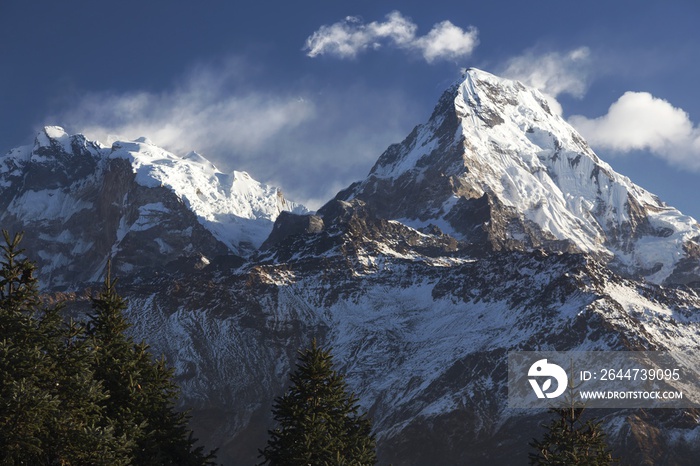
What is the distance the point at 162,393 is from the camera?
5900cm

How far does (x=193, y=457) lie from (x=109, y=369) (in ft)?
24.4

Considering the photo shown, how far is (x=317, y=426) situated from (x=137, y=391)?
10.9 metres

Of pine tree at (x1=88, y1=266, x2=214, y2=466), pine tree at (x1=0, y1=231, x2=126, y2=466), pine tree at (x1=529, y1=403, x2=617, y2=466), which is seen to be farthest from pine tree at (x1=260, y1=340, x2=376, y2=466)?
pine tree at (x1=0, y1=231, x2=126, y2=466)

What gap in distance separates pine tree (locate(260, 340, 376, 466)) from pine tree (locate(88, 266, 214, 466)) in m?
4.99

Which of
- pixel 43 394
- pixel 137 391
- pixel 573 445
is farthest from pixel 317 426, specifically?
pixel 43 394

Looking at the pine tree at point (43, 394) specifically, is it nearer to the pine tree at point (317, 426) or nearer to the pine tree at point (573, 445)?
the pine tree at point (317, 426)

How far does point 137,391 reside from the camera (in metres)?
56.7

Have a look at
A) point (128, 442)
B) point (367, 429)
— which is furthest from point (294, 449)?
point (128, 442)

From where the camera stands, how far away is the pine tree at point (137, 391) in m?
55.6

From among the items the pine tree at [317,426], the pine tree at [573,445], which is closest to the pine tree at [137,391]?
the pine tree at [317,426]

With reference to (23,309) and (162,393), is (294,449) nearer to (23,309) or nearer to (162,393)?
(162,393)

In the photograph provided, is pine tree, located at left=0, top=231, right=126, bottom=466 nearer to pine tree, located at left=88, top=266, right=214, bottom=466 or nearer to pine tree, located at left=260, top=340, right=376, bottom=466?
pine tree, located at left=88, top=266, right=214, bottom=466

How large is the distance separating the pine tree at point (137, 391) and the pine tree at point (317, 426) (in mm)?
4992

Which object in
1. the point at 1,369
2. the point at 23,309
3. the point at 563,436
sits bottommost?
the point at 563,436
